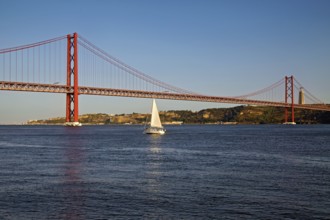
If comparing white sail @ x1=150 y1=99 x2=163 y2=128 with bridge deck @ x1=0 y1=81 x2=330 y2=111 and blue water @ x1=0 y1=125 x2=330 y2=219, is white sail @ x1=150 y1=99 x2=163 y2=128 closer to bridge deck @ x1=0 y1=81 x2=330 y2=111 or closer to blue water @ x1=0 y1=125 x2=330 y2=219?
bridge deck @ x1=0 y1=81 x2=330 y2=111

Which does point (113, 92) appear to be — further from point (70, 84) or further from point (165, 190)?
point (165, 190)

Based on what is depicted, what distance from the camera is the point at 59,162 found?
23.9 meters

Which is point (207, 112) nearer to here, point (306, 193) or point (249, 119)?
point (249, 119)

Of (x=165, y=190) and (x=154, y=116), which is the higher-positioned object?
(x=154, y=116)

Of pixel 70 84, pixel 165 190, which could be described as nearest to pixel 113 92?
pixel 70 84

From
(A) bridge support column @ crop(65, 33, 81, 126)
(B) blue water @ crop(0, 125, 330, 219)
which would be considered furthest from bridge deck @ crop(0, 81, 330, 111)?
(B) blue water @ crop(0, 125, 330, 219)

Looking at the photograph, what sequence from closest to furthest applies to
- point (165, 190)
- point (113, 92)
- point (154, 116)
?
point (165, 190) < point (154, 116) < point (113, 92)

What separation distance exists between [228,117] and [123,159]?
16005 centimetres

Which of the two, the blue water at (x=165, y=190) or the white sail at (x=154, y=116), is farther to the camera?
the white sail at (x=154, y=116)

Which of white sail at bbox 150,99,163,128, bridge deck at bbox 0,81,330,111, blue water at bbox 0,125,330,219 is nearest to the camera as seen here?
blue water at bbox 0,125,330,219

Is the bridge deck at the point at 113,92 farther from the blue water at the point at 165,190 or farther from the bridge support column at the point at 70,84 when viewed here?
the blue water at the point at 165,190

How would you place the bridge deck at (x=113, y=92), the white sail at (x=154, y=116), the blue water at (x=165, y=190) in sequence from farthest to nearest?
the bridge deck at (x=113, y=92)
the white sail at (x=154, y=116)
the blue water at (x=165, y=190)

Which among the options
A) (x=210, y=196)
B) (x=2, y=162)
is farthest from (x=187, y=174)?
(x=2, y=162)

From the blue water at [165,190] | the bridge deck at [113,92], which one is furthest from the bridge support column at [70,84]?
the blue water at [165,190]
